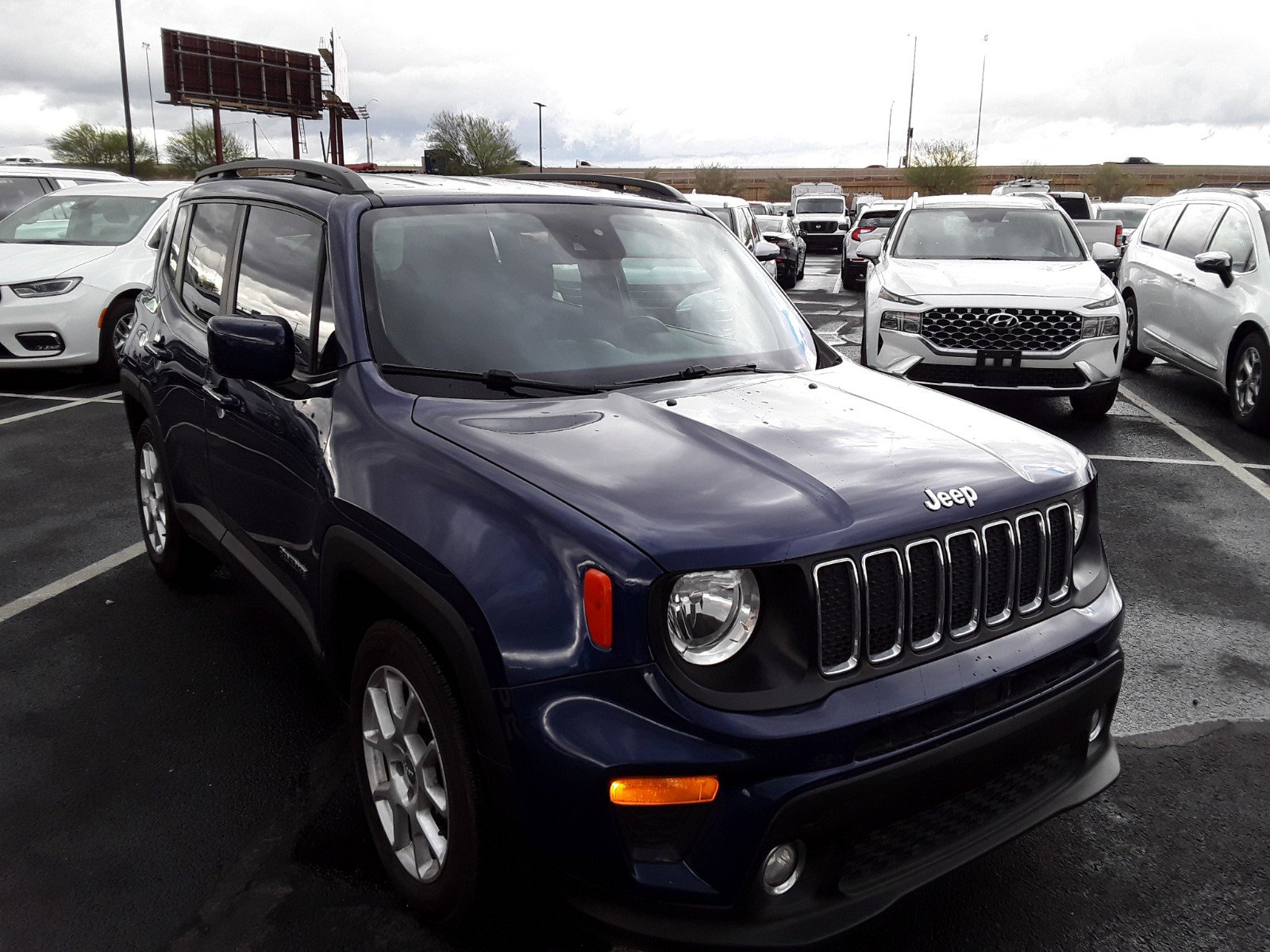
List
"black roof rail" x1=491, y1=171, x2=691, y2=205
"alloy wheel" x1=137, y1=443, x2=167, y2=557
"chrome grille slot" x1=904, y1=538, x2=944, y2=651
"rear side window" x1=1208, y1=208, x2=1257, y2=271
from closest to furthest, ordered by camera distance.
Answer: "chrome grille slot" x1=904, y1=538, x2=944, y2=651 < "black roof rail" x1=491, y1=171, x2=691, y2=205 < "alloy wheel" x1=137, y1=443, x2=167, y2=557 < "rear side window" x1=1208, y1=208, x2=1257, y2=271

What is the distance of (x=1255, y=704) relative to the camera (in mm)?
3807

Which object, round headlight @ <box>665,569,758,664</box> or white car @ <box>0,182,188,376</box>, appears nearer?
round headlight @ <box>665,569,758,664</box>

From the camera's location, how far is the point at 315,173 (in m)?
3.55

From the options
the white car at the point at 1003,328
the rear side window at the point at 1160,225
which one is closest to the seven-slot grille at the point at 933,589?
the white car at the point at 1003,328

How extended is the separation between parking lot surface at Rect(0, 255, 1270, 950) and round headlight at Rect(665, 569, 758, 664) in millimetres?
703

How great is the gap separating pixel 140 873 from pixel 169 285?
2.55 metres

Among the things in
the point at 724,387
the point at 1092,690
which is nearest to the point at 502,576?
the point at 724,387

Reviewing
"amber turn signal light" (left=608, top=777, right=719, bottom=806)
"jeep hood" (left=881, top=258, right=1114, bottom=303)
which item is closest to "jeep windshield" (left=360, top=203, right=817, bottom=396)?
"amber turn signal light" (left=608, top=777, right=719, bottom=806)

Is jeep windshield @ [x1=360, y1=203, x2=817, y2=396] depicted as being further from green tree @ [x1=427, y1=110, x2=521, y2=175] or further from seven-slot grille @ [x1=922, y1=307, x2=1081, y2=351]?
green tree @ [x1=427, y1=110, x2=521, y2=175]

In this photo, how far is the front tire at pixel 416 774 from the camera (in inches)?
90.0

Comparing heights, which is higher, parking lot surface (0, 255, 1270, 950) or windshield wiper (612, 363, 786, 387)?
windshield wiper (612, 363, 786, 387)

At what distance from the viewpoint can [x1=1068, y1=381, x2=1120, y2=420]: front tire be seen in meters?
8.01

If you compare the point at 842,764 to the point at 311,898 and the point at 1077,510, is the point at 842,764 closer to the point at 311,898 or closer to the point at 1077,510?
the point at 1077,510

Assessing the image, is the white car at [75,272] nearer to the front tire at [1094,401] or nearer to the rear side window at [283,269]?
the rear side window at [283,269]
